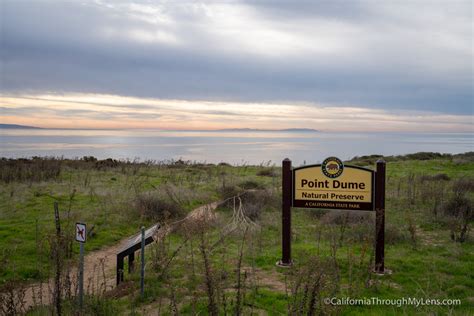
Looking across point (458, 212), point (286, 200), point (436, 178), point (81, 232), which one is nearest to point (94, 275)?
point (81, 232)

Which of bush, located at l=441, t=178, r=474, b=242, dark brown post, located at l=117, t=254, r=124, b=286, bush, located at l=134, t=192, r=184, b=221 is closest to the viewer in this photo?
dark brown post, located at l=117, t=254, r=124, b=286

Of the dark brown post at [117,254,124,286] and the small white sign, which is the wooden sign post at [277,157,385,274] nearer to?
the dark brown post at [117,254,124,286]

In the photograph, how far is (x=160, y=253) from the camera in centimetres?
704

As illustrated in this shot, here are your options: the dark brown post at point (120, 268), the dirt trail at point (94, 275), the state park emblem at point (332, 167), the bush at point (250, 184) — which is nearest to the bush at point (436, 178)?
the bush at point (250, 184)

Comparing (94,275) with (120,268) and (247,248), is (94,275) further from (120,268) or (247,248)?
(247,248)

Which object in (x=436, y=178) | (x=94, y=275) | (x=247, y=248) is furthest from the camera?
(x=436, y=178)

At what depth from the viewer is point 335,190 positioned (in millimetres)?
6949

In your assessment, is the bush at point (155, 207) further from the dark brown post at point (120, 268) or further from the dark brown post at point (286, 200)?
the dark brown post at point (286, 200)

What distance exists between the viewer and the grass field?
16.8 feet

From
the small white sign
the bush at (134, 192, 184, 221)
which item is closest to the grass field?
the bush at (134, 192, 184, 221)

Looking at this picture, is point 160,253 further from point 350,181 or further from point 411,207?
point 411,207

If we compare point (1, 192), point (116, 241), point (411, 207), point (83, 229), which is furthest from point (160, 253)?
point (1, 192)

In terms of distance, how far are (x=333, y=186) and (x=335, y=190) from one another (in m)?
0.08

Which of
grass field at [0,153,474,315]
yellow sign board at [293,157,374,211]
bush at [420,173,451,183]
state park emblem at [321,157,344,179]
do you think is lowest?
grass field at [0,153,474,315]
